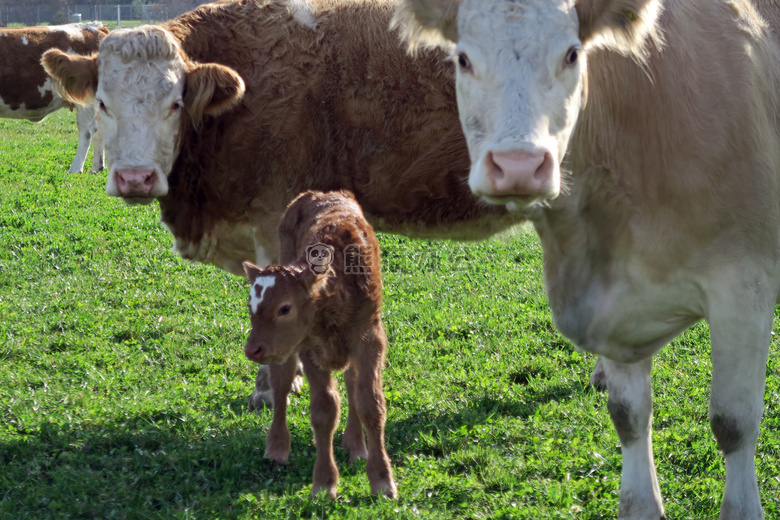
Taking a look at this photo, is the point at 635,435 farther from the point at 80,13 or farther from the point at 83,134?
the point at 80,13

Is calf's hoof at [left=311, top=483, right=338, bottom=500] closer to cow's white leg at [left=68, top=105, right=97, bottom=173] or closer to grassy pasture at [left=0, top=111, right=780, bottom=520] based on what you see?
grassy pasture at [left=0, top=111, right=780, bottom=520]

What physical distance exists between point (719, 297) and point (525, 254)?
550cm

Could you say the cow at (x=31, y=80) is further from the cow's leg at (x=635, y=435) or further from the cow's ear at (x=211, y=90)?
the cow's leg at (x=635, y=435)

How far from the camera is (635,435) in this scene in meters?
4.10

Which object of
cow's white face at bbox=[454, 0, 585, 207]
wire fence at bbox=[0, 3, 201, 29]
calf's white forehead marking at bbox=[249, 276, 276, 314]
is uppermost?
wire fence at bbox=[0, 3, 201, 29]

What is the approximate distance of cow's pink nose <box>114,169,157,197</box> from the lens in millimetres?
5094

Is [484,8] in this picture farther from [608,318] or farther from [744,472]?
[744,472]

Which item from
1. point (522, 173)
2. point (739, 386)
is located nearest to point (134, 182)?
point (522, 173)

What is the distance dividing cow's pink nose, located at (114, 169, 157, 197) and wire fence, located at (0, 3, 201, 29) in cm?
4582

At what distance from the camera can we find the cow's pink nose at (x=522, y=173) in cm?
277

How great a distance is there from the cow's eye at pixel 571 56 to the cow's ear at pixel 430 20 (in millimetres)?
601

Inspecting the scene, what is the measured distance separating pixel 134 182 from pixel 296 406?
180 centimetres

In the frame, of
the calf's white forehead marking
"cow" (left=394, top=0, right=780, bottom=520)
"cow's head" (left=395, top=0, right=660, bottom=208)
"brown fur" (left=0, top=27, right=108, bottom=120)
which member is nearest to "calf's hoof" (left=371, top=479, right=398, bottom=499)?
the calf's white forehead marking

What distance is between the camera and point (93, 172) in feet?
46.0
